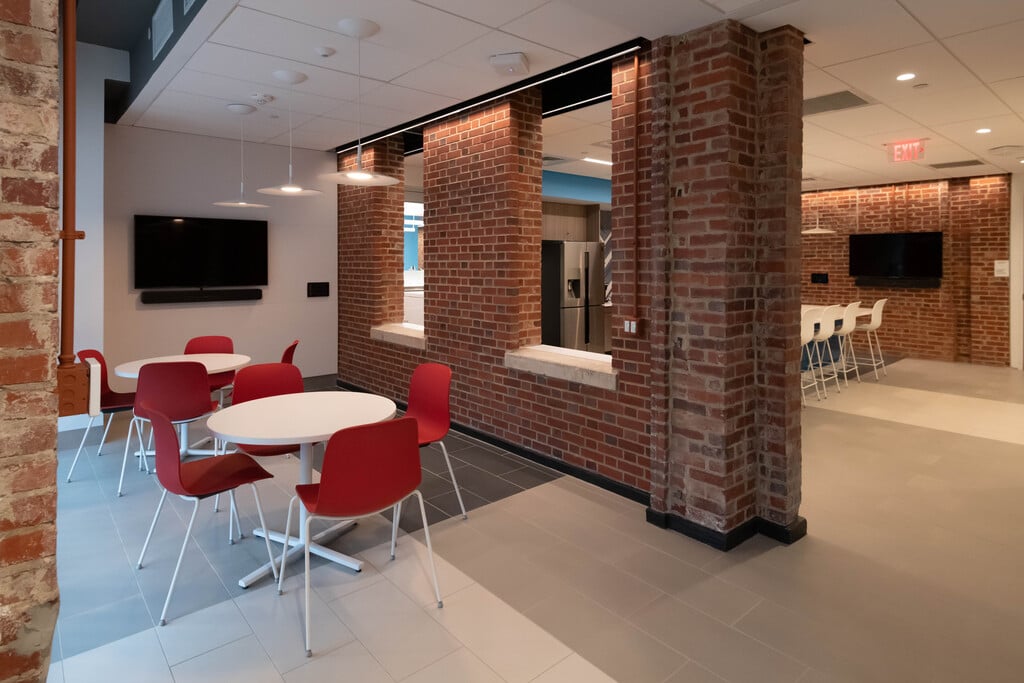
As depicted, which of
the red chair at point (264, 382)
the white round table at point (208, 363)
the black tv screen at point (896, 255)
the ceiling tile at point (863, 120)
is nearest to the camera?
the red chair at point (264, 382)

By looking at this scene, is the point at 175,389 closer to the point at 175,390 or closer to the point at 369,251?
the point at 175,390

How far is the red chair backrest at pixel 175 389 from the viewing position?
→ 3896mm

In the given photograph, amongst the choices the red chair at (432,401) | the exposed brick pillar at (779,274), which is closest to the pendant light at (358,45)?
the red chair at (432,401)

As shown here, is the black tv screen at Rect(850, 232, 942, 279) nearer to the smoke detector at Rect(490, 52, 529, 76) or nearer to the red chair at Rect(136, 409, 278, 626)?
the smoke detector at Rect(490, 52, 529, 76)

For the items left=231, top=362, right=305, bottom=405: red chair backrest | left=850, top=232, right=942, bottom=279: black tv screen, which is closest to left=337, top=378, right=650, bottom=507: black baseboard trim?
left=231, top=362, right=305, bottom=405: red chair backrest

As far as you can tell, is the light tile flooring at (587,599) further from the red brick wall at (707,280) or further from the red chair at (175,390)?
the red chair at (175,390)

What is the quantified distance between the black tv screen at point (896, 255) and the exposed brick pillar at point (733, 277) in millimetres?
7424

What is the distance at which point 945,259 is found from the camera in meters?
8.97

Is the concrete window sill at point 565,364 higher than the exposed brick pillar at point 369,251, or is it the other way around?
the exposed brick pillar at point 369,251

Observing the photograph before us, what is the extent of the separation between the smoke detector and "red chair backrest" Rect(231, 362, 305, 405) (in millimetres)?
2371

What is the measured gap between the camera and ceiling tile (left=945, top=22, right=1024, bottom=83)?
3417 mm

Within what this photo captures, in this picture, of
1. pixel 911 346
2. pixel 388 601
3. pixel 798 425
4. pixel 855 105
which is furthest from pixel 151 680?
pixel 911 346

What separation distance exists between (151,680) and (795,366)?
10.8 ft

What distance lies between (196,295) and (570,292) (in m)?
4.51
